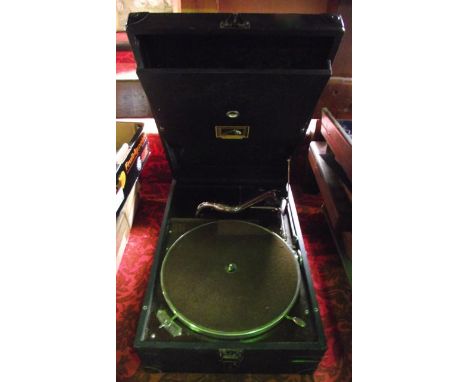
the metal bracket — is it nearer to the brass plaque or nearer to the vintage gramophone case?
the vintage gramophone case

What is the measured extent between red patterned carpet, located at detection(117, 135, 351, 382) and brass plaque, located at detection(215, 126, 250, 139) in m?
0.82

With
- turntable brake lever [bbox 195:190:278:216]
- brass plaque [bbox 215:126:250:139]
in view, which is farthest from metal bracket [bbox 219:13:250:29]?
turntable brake lever [bbox 195:190:278:216]

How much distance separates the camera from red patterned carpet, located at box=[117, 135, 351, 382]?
1176mm

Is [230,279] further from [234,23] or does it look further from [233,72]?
[234,23]

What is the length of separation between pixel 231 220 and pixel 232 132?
41 centimetres

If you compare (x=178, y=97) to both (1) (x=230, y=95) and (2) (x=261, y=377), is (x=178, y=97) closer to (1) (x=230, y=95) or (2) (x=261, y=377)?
(1) (x=230, y=95)

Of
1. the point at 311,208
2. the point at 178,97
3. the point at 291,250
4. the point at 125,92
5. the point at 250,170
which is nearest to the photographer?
the point at 178,97

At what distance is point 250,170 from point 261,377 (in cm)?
90

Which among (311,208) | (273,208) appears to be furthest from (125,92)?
(311,208)

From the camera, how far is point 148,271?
1562 mm

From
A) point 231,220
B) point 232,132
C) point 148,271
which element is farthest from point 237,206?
point 148,271

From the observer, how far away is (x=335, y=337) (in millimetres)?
1323

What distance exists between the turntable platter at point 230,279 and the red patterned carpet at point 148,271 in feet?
0.91

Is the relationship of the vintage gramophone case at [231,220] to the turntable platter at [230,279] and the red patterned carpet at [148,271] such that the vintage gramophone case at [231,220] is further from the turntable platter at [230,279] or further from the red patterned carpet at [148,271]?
the red patterned carpet at [148,271]
